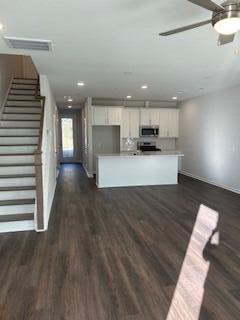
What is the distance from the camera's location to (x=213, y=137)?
6.93 meters

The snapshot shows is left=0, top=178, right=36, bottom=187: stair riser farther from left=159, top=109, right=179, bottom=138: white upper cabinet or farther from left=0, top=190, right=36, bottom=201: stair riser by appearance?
left=159, top=109, right=179, bottom=138: white upper cabinet

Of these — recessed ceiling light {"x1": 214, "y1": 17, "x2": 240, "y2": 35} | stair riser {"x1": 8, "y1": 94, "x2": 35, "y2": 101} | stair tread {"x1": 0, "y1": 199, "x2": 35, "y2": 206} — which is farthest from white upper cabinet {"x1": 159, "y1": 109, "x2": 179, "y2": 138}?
recessed ceiling light {"x1": 214, "y1": 17, "x2": 240, "y2": 35}

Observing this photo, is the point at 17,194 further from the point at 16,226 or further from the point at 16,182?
the point at 16,226

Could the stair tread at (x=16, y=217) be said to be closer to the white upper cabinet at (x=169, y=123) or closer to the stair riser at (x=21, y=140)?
the stair riser at (x=21, y=140)

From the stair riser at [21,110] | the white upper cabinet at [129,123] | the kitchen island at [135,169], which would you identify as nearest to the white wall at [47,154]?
the stair riser at [21,110]

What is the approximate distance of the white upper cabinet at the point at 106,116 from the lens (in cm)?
807

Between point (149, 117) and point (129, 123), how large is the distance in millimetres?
785

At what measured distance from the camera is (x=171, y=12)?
7.63 feet

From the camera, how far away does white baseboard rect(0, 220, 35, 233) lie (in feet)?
12.3

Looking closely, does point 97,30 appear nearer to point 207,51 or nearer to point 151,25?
point 151,25

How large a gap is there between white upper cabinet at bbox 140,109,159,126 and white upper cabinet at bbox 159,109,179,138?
0.20 metres

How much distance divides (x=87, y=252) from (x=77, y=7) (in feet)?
9.05

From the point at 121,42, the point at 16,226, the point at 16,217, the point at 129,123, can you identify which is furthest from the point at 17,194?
the point at 129,123

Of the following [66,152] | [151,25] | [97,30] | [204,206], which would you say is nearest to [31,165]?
[97,30]
